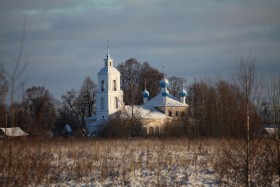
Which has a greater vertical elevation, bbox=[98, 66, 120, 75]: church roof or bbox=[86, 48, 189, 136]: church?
bbox=[98, 66, 120, 75]: church roof

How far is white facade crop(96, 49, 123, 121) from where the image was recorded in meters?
58.8

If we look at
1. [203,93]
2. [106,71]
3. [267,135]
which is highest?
[106,71]

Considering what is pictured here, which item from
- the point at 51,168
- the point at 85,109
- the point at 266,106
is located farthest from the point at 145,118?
the point at 266,106

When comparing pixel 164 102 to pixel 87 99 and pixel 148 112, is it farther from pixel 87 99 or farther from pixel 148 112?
pixel 87 99

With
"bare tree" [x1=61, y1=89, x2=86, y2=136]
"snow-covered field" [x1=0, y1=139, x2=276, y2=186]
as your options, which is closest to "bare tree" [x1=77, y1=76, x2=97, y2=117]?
"bare tree" [x1=61, y1=89, x2=86, y2=136]

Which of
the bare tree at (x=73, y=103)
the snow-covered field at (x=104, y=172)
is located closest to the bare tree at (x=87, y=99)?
the bare tree at (x=73, y=103)

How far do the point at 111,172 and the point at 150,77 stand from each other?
5650cm

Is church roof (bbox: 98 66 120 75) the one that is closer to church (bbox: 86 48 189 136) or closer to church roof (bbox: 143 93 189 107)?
church (bbox: 86 48 189 136)

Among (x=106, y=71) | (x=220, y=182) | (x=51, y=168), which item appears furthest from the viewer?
(x=106, y=71)

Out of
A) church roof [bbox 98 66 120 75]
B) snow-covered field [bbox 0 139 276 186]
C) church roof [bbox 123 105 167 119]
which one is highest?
church roof [bbox 98 66 120 75]

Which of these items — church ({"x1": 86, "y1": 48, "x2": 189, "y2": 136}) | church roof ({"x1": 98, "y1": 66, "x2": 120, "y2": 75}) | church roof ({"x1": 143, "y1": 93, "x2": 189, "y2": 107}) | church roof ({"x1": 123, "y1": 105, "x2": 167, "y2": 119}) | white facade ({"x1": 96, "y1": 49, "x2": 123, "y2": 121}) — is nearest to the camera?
church roof ({"x1": 123, "y1": 105, "x2": 167, "y2": 119})

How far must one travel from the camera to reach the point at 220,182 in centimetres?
1299

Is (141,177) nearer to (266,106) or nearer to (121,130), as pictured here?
(266,106)

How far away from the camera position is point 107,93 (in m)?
59.2
